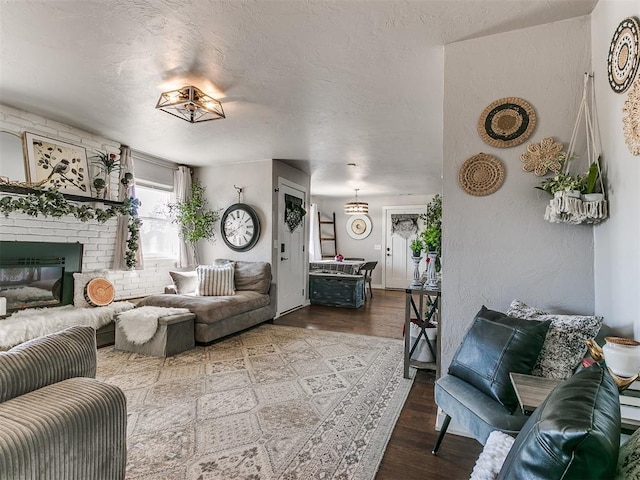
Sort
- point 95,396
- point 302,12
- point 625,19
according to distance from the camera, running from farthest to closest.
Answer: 1. point 302,12
2. point 625,19
3. point 95,396

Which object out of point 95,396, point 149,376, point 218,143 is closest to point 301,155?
point 218,143

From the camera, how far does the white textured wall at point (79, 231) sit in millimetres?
3275

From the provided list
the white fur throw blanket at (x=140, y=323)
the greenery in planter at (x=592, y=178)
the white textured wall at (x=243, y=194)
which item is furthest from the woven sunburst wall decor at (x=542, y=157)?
the white textured wall at (x=243, y=194)

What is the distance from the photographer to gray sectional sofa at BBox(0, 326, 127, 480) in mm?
918

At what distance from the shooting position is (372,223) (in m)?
9.03

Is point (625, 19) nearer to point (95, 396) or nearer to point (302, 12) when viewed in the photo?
point (302, 12)

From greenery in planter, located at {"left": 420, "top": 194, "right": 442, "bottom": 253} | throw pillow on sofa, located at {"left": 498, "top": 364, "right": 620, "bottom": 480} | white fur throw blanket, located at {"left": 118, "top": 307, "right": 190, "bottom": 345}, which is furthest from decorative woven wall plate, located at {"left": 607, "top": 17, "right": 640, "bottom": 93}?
white fur throw blanket, located at {"left": 118, "top": 307, "right": 190, "bottom": 345}

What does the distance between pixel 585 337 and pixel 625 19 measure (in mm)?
1443

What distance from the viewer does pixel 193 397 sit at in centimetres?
252

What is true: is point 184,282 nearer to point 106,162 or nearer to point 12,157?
point 106,162

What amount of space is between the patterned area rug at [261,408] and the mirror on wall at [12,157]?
77.0 inches

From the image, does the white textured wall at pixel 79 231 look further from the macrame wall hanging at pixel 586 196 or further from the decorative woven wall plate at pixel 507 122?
the macrame wall hanging at pixel 586 196

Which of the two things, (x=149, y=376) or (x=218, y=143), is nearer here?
(x=149, y=376)

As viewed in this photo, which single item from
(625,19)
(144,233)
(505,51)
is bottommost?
(144,233)
